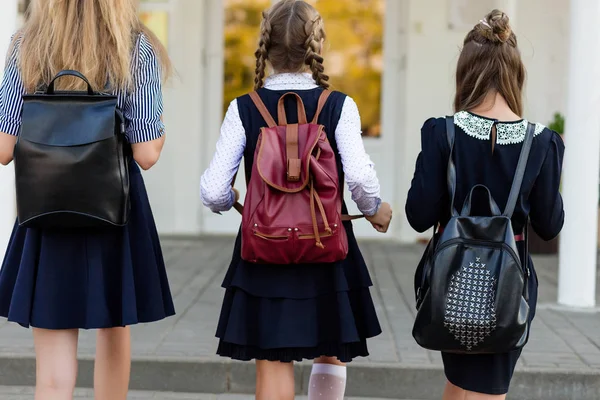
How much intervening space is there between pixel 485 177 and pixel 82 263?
1.34m

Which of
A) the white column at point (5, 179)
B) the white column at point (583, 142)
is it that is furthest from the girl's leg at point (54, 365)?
the white column at point (583, 142)

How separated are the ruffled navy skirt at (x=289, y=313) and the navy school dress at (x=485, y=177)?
1.20 feet

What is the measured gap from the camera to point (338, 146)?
323 cm

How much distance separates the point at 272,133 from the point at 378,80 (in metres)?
6.72

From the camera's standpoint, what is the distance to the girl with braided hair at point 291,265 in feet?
10.6

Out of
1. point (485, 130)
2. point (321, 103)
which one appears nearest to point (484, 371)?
point (485, 130)

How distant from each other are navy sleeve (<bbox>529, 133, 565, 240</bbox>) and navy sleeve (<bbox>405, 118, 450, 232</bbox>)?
29 centimetres

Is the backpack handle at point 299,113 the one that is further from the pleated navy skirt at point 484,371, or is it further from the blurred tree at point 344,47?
the blurred tree at point 344,47

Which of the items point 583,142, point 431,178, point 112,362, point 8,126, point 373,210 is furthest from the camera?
point 583,142

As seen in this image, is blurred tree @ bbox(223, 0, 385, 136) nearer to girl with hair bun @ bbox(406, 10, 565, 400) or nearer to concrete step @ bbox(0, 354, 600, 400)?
concrete step @ bbox(0, 354, 600, 400)

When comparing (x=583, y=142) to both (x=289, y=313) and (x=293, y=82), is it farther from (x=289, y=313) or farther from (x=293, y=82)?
(x=289, y=313)

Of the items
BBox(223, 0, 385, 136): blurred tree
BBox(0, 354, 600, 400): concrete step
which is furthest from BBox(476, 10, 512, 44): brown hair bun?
BBox(223, 0, 385, 136): blurred tree

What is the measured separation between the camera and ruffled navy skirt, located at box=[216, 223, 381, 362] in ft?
10.6

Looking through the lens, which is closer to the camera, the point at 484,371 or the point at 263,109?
the point at 484,371
